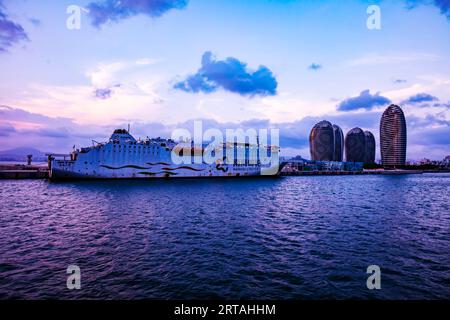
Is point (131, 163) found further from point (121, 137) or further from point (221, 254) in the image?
point (221, 254)

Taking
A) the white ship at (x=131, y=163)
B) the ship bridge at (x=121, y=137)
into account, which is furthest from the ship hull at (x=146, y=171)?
the ship bridge at (x=121, y=137)

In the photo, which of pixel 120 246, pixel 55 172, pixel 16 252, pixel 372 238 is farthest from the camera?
pixel 55 172

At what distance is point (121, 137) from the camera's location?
199 ft

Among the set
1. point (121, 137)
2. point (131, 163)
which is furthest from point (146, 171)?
point (121, 137)

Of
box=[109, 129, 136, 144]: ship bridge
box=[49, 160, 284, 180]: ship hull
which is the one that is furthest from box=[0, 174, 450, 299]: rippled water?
box=[109, 129, 136, 144]: ship bridge

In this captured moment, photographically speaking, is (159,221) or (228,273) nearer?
(228,273)

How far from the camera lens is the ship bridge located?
2370 inches

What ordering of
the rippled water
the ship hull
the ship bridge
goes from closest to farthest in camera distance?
the rippled water → the ship hull → the ship bridge

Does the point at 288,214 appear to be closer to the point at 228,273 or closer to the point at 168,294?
the point at 228,273

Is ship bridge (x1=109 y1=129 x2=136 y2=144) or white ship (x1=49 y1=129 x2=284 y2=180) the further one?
ship bridge (x1=109 y1=129 x2=136 y2=144)

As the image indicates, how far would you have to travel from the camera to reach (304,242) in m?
14.5

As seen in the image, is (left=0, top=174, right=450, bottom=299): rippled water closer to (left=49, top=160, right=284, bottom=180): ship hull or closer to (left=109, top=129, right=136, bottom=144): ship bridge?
(left=49, top=160, right=284, bottom=180): ship hull
